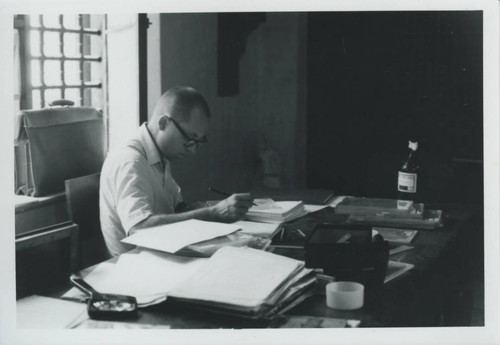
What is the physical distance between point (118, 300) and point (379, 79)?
2838 mm

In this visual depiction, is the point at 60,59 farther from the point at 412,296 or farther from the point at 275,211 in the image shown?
the point at 412,296

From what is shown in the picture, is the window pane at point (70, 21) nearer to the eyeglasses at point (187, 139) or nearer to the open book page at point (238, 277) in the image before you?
the eyeglasses at point (187, 139)

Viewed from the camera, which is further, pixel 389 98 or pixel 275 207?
pixel 389 98

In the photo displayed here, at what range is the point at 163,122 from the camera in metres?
2.17

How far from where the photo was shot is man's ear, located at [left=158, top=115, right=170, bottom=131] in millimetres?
2160

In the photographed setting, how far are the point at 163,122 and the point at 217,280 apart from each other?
3.17 ft

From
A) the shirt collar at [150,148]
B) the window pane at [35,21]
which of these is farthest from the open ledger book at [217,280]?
the window pane at [35,21]

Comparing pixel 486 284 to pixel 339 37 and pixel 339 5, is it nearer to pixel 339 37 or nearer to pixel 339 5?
pixel 339 5

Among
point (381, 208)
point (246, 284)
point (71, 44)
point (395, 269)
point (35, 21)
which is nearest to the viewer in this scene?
point (246, 284)

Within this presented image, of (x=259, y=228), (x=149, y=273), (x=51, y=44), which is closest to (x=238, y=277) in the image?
(x=149, y=273)

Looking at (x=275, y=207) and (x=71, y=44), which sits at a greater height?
(x=71, y=44)

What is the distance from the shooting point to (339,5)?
1745 millimetres

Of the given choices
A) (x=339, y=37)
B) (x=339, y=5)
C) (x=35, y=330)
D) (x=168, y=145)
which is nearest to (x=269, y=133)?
(x=339, y=37)

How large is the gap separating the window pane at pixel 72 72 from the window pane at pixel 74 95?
45mm
